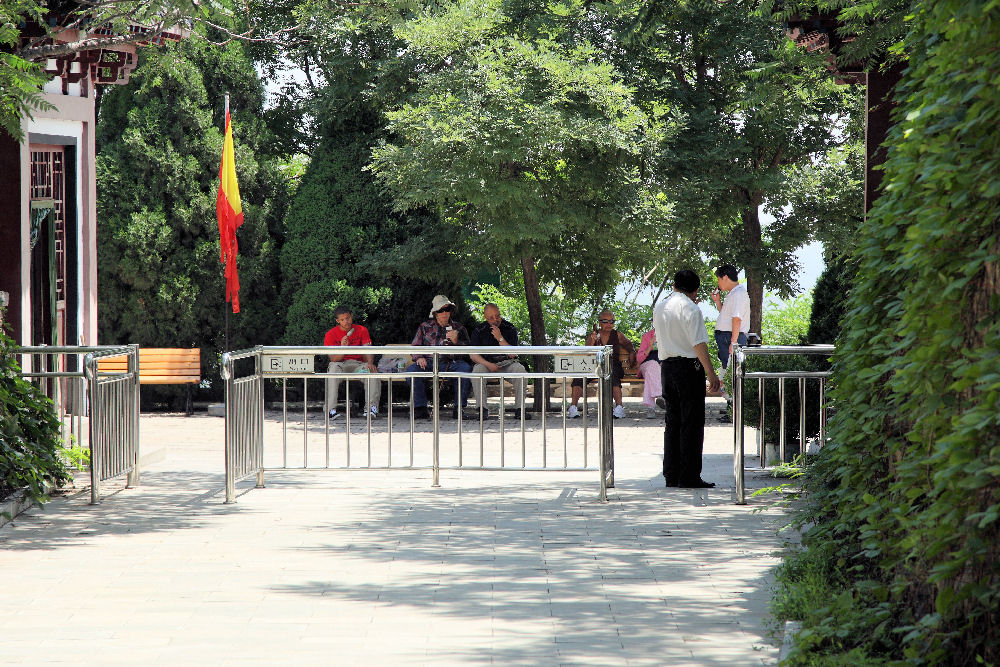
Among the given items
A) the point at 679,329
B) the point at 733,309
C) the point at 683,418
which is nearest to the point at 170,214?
the point at 733,309

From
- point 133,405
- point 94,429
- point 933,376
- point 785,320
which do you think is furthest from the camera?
point 785,320

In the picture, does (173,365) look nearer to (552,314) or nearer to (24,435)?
(552,314)

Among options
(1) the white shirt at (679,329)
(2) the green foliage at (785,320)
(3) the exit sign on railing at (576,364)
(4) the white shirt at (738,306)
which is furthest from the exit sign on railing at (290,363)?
(2) the green foliage at (785,320)

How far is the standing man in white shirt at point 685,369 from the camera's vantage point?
1098 centimetres

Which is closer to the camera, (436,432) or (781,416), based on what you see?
(781,416)

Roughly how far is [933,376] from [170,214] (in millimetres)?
17765

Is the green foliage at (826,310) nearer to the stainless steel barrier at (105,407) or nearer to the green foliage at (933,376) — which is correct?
the stainless steel barrier at (105,407)

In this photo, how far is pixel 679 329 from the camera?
11.0 metres

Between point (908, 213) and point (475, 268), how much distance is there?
47.6 feet

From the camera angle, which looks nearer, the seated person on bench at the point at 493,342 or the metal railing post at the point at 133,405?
the metal railing post at the point at 133,405

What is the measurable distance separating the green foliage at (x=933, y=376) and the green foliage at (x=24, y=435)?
21.1 feet

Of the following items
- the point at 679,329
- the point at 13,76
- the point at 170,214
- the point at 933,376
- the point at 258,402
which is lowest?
the point at 258,402

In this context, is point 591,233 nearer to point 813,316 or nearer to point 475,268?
point 475,268

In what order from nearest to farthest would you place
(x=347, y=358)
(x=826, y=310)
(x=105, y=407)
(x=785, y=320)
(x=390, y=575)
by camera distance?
(x=390, y=575) → (x=105, y=407) → (x=826, y=310) → (x=347, y=358) → (x=785, y=320)
